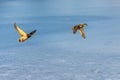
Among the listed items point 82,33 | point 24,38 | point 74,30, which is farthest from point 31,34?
point 82,33

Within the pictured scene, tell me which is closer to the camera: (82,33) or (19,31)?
(19,31)

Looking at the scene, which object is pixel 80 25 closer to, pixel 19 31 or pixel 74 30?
pixel 74 30

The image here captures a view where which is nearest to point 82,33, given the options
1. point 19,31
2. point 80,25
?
point 80,25

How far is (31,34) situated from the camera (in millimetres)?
40406

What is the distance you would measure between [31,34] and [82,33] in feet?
22.9

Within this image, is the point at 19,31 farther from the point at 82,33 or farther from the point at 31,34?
the point at 82,33

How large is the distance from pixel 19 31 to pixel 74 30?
16.0ft

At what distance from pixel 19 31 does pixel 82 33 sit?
6.71 m

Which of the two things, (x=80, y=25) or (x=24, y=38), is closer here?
(x=24, y=38)

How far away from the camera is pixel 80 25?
44.7 metres

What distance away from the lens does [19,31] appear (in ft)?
139

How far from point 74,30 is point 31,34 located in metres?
4.15

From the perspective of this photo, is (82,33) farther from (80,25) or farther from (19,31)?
(19,31)

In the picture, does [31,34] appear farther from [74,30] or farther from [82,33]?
[82,33]
